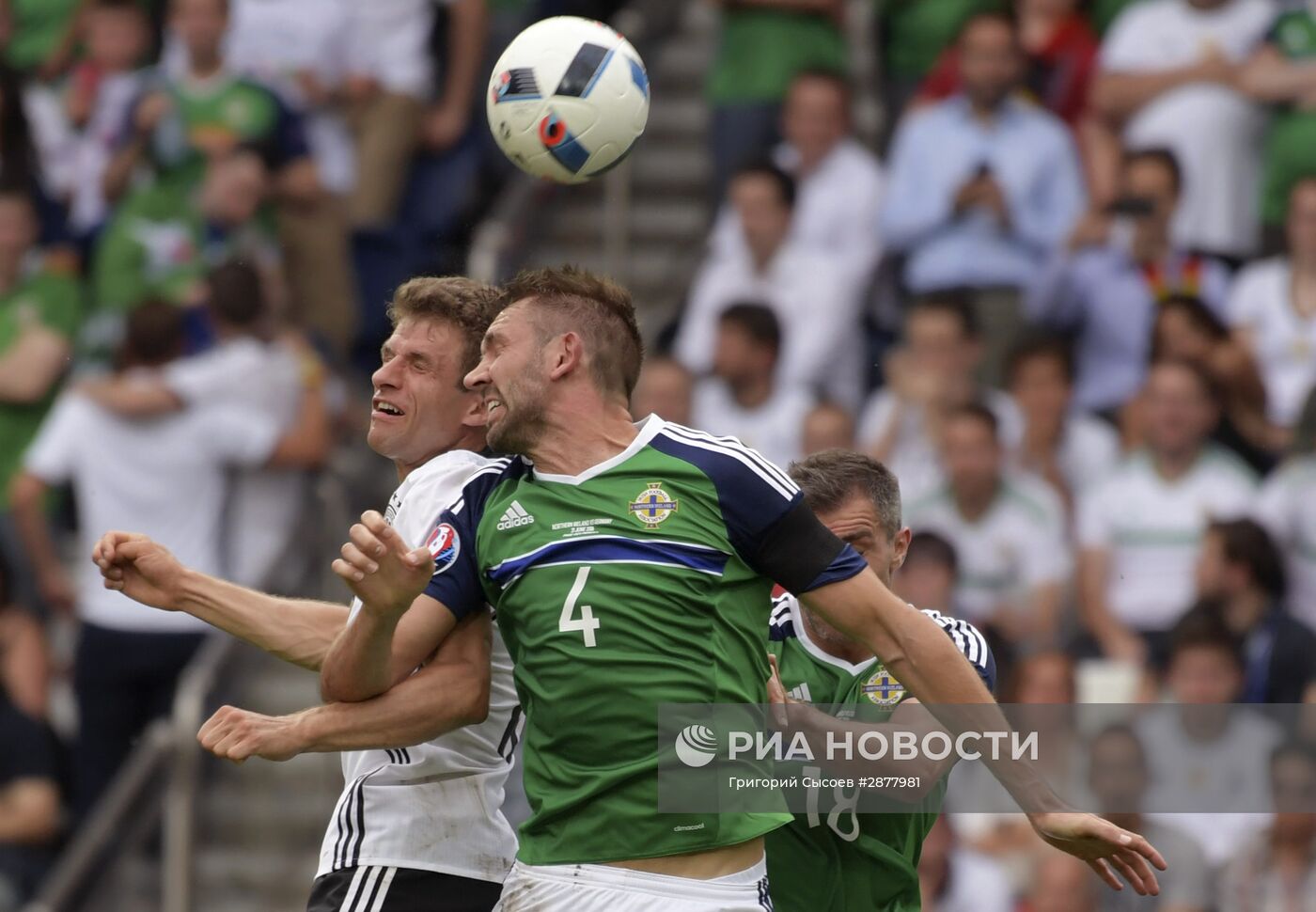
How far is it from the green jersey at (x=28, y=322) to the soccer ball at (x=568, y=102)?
6.10 metres

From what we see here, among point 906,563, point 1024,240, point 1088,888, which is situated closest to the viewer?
point 1088,888

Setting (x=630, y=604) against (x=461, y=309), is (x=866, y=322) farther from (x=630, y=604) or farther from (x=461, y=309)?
(x=630, y=604)

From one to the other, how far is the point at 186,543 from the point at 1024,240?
14.7 ft

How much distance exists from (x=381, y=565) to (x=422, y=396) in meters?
1.03

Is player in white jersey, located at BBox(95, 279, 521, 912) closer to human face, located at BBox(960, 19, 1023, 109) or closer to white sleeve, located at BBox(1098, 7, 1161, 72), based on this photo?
human face, located at BBox(960, 19, 1023, 109)

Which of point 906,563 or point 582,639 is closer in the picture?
point 582,639

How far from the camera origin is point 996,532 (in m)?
10.2

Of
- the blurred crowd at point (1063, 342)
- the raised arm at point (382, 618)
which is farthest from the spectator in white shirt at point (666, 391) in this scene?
the raised arm at point (382, 618)

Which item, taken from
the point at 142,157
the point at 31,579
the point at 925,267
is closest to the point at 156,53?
the point at 142,157

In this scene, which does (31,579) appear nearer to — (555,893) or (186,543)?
(186,543)

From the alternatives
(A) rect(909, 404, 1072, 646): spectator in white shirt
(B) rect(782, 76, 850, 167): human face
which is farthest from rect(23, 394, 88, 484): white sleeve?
(A) rect(909, 404, 1072, 646): spectator in white shirt

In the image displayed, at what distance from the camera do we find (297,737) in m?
5.29

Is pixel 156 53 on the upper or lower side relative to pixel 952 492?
upper

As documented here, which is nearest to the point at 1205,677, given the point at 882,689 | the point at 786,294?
the point at 786,294
